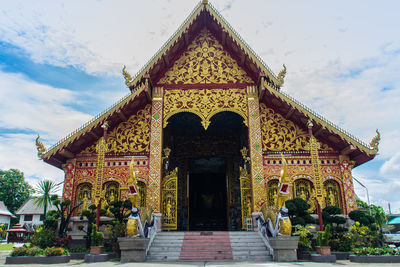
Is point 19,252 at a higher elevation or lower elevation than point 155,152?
lower

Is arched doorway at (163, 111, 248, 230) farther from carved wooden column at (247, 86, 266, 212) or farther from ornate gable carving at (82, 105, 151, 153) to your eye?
ornate gable carving at (82, 105, 151, 153)

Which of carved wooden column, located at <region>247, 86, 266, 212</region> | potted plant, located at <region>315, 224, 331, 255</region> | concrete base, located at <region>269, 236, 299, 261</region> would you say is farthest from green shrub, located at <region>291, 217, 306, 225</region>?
carved wooden column, located at <region>247, 86, 266, 212</region>

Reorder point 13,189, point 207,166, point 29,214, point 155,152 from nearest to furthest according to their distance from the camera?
point 155,152 < point 207,166 < point 29,214 < point 13,189

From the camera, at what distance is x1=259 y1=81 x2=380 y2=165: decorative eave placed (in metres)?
12.0

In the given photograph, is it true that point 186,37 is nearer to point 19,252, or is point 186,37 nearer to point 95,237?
point 95,237

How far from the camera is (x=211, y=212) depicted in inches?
758

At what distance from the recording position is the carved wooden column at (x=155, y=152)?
479 inches

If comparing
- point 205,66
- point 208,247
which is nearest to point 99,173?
point 208,247

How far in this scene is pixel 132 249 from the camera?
29.5ft

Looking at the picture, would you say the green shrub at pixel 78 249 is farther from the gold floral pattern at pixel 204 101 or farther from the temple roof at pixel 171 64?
the gold floral pattern at pixel 204 101

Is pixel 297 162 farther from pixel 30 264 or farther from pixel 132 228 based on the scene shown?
pixel 30 264

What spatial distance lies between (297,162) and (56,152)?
389 inches

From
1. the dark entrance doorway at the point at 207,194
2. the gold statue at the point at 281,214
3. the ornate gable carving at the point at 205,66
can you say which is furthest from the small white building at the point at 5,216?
the gold statue at the point at 281,214

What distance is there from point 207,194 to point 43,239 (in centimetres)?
1090
